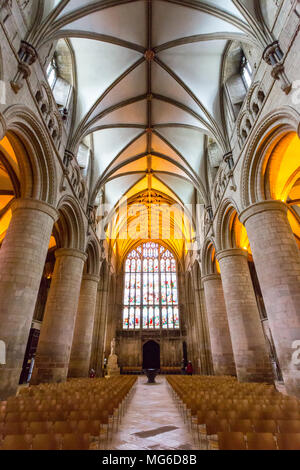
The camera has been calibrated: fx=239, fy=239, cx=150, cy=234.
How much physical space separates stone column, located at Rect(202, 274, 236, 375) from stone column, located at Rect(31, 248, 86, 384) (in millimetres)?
8147

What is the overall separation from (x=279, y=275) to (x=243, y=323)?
3861 millimetres

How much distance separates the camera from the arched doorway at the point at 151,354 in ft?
86.5

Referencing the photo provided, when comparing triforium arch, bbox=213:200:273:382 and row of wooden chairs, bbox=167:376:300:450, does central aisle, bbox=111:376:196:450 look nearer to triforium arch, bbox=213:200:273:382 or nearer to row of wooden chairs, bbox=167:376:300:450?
row of wooden chairs, bbox=167:376:300:450

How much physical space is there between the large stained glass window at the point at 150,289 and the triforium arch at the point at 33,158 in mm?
21203

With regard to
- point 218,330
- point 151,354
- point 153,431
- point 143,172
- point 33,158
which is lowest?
point 153,431

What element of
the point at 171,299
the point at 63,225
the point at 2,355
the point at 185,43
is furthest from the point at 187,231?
the point at 2,355

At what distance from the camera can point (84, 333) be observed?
1377 centimetres

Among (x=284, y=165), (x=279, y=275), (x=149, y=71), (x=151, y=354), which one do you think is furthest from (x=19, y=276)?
(x=151, y=354)

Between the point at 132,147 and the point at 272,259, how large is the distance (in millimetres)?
12297

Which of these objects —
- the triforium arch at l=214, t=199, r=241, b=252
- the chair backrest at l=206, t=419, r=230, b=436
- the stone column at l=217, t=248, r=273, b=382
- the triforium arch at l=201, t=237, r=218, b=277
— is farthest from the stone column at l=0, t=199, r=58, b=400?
the triforium arch at l=201, t=237, r=218, b=277

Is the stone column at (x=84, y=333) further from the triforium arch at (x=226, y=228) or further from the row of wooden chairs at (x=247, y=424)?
the row of wooden chairs at (x=247, y=424)

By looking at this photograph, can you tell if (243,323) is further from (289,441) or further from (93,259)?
(93,259)

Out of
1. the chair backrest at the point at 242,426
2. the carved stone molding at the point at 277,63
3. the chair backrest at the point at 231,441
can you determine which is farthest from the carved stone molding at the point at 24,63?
the chair backrest at the point at 242,426

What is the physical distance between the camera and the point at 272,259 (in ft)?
25.4
